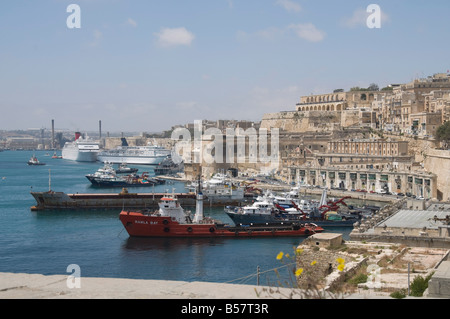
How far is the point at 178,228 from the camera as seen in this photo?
21.8 metres

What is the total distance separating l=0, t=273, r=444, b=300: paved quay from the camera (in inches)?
166

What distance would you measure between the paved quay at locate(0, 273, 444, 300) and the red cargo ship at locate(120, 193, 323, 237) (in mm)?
16774

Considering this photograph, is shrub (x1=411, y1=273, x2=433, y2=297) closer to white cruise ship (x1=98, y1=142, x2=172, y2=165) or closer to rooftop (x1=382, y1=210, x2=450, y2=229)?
rooftop (x1=382, y1=210, x2=450, y2=229)

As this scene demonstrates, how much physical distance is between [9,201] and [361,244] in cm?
2943

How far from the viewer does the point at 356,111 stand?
49781 millimetres

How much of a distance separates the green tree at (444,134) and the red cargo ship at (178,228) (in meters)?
16.7

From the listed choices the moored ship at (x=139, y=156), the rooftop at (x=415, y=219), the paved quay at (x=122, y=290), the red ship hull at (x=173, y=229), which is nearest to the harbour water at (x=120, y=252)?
the red ship hull at (x=173, y=229)

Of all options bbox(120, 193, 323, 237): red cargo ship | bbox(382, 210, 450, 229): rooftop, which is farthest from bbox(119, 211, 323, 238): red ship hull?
bbox(382, 210, 450, 229): rooftop

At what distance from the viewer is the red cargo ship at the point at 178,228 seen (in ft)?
71.3

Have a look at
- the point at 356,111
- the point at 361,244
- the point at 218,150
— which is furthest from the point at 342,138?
the point at 361,244

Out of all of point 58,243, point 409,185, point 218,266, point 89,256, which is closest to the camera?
point 218,266

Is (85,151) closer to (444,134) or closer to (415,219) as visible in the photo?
(444,134)

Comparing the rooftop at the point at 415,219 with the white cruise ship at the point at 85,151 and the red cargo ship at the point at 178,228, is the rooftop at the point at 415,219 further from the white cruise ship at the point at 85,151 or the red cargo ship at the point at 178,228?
the white cruise ship at the point at 85,151
